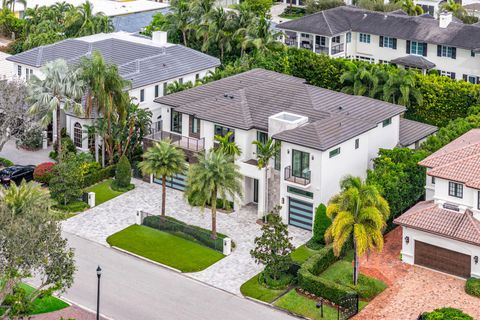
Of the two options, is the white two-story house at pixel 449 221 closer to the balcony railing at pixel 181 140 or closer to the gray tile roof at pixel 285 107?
the gray tile roof at pixel 285 107

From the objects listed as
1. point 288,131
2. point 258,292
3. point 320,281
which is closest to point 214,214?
point 258,292

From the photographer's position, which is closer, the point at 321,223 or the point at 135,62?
the point at 321,223

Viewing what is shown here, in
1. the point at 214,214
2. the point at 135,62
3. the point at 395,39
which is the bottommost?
the point at 214,214

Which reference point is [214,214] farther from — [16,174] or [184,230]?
[16,174]

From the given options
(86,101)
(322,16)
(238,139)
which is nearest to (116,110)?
(86,101)

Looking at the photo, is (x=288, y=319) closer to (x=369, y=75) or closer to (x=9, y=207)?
(x=9, y=207)

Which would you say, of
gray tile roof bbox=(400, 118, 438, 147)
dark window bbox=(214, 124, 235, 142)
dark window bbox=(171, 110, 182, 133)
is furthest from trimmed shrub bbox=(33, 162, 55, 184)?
gray tile roof bbox=(400, 118, 438, 147)
